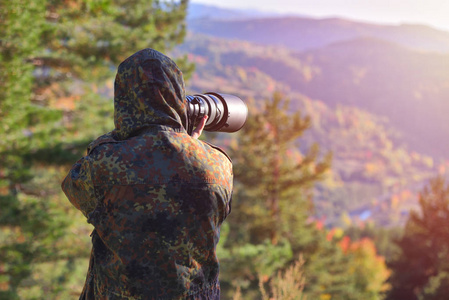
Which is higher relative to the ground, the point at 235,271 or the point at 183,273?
the point at 183,273

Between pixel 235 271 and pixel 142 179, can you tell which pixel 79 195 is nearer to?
pixel 142 179

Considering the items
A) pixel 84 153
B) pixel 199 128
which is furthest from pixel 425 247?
pixel 199 128

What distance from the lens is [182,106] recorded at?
1.38 m

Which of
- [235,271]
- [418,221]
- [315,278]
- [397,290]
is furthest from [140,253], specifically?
[397,290]

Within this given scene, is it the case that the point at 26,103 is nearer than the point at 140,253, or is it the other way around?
the point at 140,253

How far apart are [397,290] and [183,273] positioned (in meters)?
16.1

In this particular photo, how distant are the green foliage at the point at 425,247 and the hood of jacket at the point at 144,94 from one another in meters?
13.5

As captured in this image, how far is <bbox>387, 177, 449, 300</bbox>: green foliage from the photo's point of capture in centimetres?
1322

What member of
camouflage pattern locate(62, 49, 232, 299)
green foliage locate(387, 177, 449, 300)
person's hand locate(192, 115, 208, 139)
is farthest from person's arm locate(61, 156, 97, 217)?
green foliage locate(387, 177, 449, 300)

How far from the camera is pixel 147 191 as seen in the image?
125 cm

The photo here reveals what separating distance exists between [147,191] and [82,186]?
0.24m

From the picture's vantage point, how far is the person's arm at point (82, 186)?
127 cm

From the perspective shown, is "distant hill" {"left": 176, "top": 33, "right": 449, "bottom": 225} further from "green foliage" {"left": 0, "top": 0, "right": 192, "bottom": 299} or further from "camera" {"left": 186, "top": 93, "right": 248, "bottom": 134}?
"camera" {"left": 186, "top": 93, "right": 248, "bottom": 134}

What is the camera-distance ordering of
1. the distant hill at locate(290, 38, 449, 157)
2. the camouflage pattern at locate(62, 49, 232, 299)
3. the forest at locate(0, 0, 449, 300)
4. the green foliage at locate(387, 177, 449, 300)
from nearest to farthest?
the camouflage pattern at locate(62, 49, 232, 299)
the forest at locate(0, 0, 449, 300)
the green foliage at locate(387, 177, 449, 300)
the distant hill at locate(290, 38, 449, 157)
